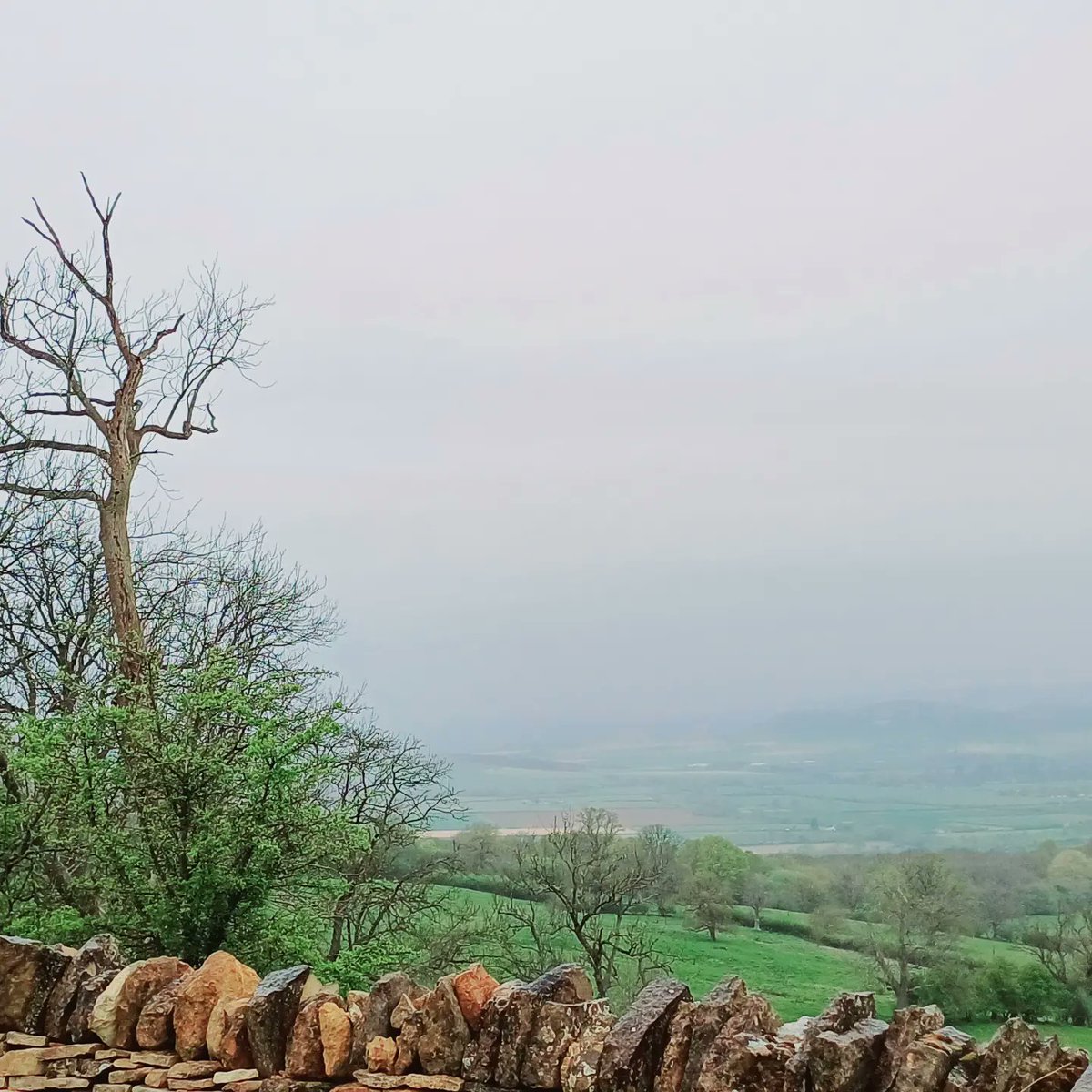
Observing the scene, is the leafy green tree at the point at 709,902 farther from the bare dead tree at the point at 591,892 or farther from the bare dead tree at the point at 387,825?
the bare dead tree at the point at 387,825

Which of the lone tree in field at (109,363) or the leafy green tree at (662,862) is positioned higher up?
the lone tree in field at (109,363)

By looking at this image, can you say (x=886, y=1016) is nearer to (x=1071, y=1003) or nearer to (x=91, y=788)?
(x=1071, y=1003)

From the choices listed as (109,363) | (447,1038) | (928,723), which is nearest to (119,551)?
(109,363)

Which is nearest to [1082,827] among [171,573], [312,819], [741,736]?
[741,736]

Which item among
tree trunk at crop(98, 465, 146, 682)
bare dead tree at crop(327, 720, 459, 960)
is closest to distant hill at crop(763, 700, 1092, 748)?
bare dead tree at crop(327, 720, 459, 960)

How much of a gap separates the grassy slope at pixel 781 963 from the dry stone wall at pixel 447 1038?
1.63 m

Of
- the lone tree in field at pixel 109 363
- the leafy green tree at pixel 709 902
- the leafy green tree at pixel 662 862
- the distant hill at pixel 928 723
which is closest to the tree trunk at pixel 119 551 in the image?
the lone tree in field at pixel 109 363

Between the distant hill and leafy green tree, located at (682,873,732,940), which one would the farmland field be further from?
leafy green tree, located at (682,873,732,940)

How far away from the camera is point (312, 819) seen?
4.33 metres

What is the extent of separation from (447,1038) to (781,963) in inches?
90.2

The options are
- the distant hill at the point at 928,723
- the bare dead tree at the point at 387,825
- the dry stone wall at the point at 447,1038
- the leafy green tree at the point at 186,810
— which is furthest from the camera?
the bare dead tree at the point at 387,825

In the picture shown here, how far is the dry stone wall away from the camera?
2.22 m

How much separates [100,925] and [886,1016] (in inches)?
118

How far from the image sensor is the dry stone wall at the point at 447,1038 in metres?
2.22
